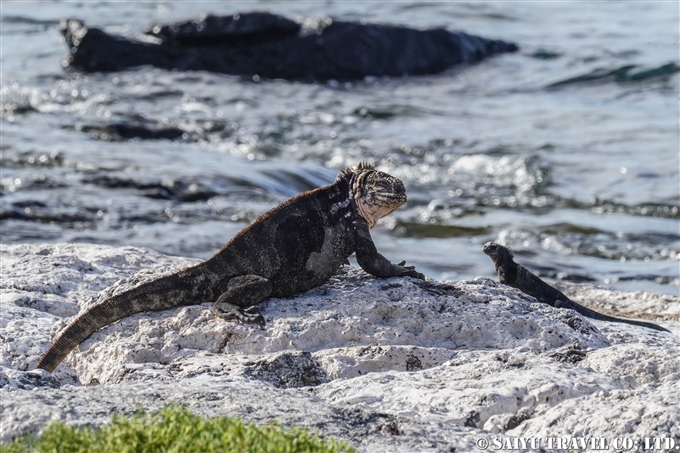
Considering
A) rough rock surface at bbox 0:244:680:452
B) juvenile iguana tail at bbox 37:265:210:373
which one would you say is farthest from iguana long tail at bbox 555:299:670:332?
juvenile iguana tail at bbox 37:265:210:373

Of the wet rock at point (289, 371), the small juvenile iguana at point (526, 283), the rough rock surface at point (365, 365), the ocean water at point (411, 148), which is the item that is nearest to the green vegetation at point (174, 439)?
the rough rock surface at point (365, 365)

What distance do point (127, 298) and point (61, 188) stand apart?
933 centimetres

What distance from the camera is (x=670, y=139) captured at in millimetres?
20656

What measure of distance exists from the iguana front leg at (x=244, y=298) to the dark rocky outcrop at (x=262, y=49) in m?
21.0

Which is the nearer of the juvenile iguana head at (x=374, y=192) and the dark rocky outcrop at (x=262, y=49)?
the juvenile iguana head at (x=374, y=192)

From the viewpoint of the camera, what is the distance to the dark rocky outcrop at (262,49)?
26391 millimetres

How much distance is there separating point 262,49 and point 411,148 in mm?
8120

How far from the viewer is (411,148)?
2034 cm

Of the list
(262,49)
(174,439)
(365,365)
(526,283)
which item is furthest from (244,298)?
(262,49)

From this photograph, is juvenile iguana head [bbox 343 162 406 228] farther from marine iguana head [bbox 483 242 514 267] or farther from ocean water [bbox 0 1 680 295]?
ocean water [bbox 0 1 680 295]

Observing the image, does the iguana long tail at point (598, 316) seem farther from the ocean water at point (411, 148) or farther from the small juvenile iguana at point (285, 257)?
the ocean water at point (411, 148)

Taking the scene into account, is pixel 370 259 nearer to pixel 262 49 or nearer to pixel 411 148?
pixel 411 148

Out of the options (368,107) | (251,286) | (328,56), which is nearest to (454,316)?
(251,286)

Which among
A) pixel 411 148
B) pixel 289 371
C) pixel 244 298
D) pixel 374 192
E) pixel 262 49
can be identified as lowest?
pixel 411 148
